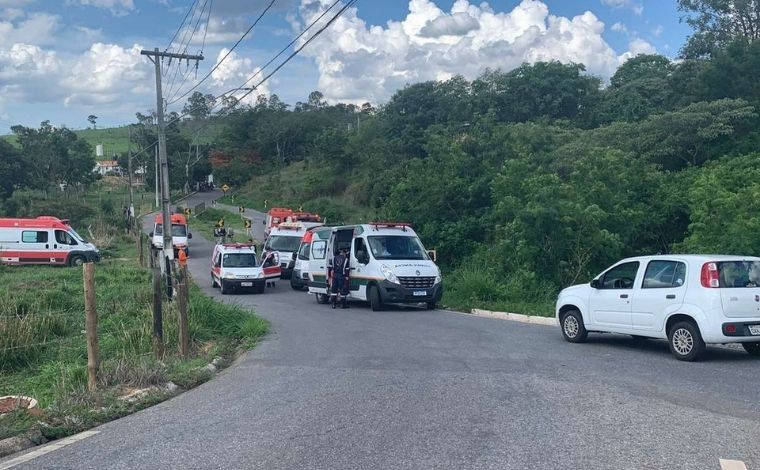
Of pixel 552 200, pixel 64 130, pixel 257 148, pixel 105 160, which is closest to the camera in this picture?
pixel 552 200

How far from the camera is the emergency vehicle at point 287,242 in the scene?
36.8 m

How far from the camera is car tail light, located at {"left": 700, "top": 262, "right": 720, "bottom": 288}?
11664 millimetres

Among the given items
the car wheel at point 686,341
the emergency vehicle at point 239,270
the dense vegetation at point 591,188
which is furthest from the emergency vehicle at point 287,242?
the car wheel at point 686,341

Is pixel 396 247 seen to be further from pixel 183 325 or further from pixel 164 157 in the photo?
pixel 164 157

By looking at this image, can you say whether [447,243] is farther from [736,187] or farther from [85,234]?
[85,234]

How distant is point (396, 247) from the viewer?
74.7ft

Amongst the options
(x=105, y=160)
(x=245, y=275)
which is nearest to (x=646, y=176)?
(x=245, y=275)

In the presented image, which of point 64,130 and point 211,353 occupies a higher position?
point 64,130

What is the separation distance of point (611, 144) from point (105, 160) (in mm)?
106684

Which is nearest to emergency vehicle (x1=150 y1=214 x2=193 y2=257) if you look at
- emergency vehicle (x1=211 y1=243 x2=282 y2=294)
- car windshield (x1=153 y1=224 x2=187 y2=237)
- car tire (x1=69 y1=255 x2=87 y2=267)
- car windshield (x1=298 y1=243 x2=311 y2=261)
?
car windshield (x1=153 y1=224 x2=187 y2=237)

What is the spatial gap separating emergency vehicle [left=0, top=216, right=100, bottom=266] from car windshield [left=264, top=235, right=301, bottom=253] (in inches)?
470

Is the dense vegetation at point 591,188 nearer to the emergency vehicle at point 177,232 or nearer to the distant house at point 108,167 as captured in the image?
the emergency vehicle at point 177,232

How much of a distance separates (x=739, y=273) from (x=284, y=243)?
90.5 ft

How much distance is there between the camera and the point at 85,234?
5753 centimetres
